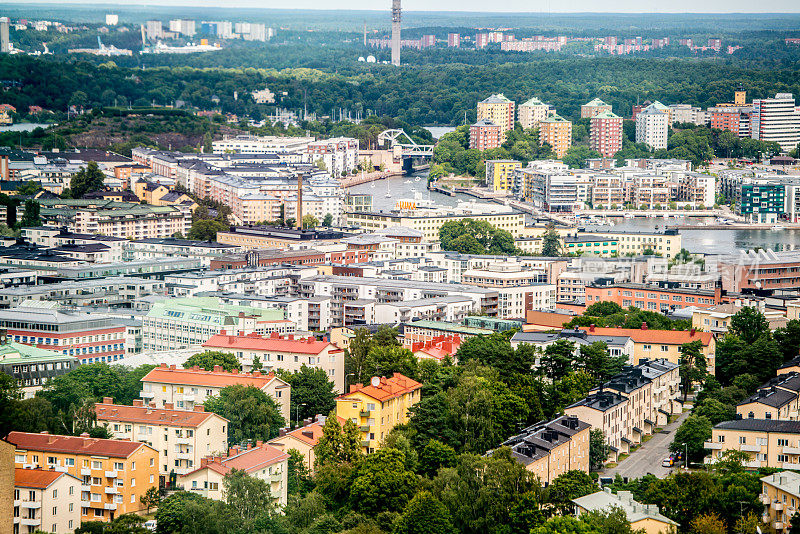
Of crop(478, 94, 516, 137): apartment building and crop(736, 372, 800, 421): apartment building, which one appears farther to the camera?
crop(478, 94, 516, 137): apartment building

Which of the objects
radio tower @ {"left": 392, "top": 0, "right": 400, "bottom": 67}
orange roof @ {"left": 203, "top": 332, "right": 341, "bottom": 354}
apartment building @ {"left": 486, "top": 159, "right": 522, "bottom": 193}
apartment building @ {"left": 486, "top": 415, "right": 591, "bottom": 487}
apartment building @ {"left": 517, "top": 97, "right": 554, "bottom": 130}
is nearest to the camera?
apartment building @ {"left": 486, "top": 415, "right": 591, "bottom": 487}

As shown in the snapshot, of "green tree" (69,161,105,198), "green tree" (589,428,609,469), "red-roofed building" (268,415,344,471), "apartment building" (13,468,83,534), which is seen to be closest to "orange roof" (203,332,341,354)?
"red-roofed building" (268,415,344,471)

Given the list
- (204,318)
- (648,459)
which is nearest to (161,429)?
(648,459)

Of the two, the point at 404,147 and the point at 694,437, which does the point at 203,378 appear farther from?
the point at 404,147

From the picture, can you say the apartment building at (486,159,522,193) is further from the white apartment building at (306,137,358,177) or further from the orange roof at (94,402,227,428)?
the orange roof at (94,402,227,428)

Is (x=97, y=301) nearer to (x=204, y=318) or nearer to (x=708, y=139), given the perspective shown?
(x=204, y=318)

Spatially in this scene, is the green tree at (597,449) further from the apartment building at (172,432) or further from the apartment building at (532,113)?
the apartment building at (532,113)

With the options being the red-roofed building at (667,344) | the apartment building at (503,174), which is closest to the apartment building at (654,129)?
the apartment building at (503,174)
